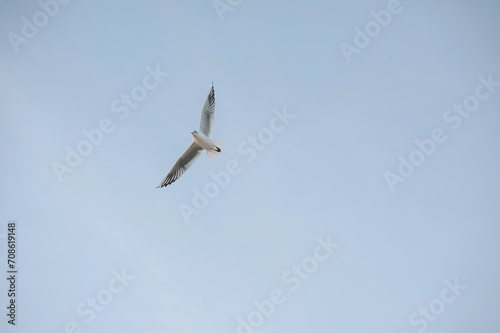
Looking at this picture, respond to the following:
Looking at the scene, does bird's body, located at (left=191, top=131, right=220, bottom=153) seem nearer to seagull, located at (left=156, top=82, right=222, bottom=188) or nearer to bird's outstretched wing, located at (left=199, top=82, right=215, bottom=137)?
seagull, located at (left=156, top=82, right=222, bottom=188)

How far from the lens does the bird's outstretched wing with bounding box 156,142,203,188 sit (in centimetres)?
2302

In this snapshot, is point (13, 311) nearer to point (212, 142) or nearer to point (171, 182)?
point (171, 182)

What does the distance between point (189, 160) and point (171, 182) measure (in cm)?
109

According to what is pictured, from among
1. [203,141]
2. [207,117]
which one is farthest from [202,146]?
[207,117]

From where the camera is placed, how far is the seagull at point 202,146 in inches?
885

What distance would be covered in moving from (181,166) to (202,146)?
1204 mm

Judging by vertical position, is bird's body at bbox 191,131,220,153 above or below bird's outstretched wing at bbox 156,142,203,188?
above

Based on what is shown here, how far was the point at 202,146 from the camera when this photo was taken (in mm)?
22734

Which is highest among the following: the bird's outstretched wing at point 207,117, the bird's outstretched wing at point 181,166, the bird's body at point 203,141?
the bird's outstretched wing at point 207,117

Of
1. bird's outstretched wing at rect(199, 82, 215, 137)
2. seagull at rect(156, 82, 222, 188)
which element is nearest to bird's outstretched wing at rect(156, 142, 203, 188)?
seagull at rect(156, 82, 222, 188)

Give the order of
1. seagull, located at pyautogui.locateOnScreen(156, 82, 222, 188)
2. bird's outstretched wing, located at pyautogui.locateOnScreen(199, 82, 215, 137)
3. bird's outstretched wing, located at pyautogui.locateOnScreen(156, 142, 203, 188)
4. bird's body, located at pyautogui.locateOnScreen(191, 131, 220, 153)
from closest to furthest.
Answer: bird's body, located at pyautogui.locateOnScreen(191, 131, 220, 153), seagull, located at pyautogui.locateOnScreen(156, 82, 222, 188), bird's outstretched wing, located at pyautogui.locateOnScreen(199, 82, 215, 137), bird's outstretched wing, located at pyautogui.locateOnScreen(156, 142, 203, 188)

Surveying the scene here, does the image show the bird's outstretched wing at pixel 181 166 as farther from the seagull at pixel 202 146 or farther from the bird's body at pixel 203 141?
the bird's body at pixel 203 141

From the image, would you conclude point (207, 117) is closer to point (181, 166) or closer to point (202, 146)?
point (202, 146)

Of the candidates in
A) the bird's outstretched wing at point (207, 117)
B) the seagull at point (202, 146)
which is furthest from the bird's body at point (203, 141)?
the bird's outstretched wing at point (207, 117)
